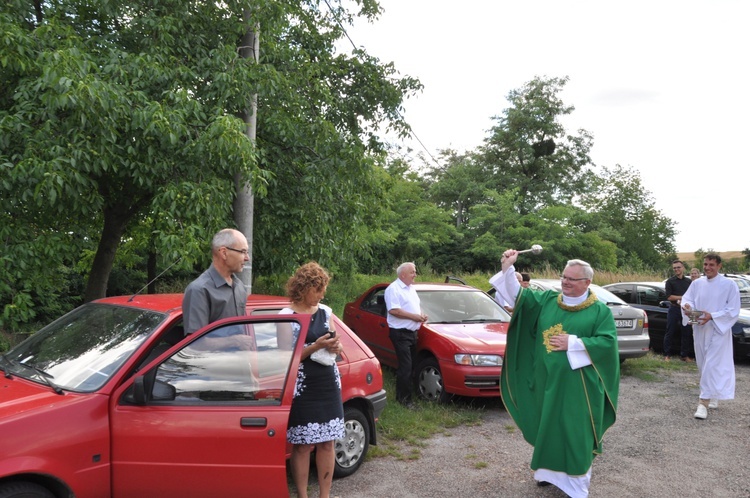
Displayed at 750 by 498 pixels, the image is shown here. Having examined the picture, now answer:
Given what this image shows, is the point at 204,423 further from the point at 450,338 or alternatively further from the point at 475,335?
the point at 475,335

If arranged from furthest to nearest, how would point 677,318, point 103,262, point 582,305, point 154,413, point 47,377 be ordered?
point 677,318 → point 103,262 → point 582,305 → point 47,377 → point 154,413

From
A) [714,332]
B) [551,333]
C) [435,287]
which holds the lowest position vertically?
[714,332]

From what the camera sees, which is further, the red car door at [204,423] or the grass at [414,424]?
the grass at [414,424]

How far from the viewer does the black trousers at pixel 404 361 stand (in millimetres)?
7043

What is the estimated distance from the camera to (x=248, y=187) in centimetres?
700

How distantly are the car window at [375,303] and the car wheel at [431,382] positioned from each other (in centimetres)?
139

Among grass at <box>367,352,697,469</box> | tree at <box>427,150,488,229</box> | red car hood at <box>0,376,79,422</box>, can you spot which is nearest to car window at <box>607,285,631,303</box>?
grass at <box>367,352,697,469</box>

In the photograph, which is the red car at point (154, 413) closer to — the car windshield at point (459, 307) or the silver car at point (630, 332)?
the car windshield at point (459, 307)

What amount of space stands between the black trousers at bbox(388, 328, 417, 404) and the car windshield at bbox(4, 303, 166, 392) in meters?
3.65

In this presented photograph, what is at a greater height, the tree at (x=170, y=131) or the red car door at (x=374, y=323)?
the tree at (x=170, y=131)

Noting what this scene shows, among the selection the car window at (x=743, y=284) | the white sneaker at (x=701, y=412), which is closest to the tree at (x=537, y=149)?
the car window at (x=743, y=284)

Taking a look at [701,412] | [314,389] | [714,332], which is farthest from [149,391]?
[714,332]

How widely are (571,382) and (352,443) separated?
1.86 meters

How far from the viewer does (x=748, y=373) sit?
1023 centimetres
